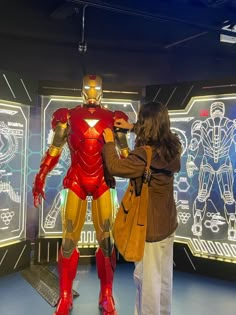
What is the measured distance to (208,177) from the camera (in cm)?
384

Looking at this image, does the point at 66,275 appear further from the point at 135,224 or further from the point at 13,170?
the point at 13,170

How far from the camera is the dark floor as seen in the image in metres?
2.90

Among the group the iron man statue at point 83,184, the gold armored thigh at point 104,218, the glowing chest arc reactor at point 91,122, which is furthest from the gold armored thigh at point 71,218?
the glowing chest arc reactor at point 91,122

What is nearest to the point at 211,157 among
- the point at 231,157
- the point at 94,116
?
the point at 231,157

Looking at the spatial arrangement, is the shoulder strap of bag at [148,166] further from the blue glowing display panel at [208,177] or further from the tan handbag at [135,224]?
the blue glowing display panel at [208,177]

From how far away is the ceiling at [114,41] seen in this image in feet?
14.3

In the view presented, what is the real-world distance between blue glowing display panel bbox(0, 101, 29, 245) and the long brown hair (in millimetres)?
2017

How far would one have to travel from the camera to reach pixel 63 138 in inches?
108

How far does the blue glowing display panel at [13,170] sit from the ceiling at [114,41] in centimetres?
91

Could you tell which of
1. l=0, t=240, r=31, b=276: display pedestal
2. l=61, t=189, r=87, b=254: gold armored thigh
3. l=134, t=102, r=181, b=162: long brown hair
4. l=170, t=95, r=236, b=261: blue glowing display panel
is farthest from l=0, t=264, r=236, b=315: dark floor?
l=134, t=102, r=181, b=162: long brown hair

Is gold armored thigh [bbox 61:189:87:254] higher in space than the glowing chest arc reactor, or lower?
lower

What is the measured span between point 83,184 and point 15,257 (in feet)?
4.88

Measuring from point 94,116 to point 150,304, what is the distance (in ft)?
4.39

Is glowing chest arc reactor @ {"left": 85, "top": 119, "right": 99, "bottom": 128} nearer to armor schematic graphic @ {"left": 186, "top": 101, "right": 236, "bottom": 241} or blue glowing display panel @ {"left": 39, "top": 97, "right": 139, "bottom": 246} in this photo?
blue glowing display panel @ {"left": 39, "top": 97, "right": 139, "bottom": 246}
